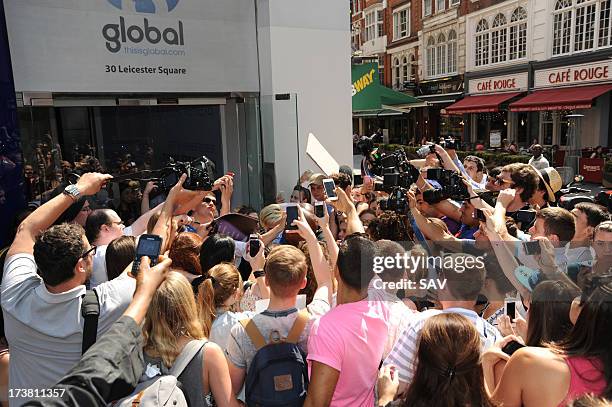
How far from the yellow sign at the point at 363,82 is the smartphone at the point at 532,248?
9.09 meters

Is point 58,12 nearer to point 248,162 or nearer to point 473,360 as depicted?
point 248,162

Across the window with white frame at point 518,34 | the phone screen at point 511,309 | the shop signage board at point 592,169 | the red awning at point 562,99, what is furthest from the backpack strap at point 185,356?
the window with white frame at point 518,34

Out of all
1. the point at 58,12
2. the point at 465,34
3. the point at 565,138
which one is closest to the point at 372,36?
the point at 465,34

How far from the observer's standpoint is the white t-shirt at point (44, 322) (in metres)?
2.06

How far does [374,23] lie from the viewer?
34750mm

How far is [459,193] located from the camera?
4.01 m

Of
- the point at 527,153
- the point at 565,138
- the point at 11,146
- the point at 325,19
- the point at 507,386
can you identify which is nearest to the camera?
the point at 507,386

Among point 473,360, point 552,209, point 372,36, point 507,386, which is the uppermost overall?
point 372,36

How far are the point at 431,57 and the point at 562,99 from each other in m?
12.0

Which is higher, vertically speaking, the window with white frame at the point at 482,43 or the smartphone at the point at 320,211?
the window with white frame at the point at 482,43

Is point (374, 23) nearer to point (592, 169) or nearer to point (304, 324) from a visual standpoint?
point (592, 169)

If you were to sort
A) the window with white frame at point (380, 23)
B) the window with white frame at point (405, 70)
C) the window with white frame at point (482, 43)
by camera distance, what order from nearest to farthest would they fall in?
the window with white frame at point (482, 43) → the window with white frame at point (405, 70) → the window with white frame at point (380, 23)

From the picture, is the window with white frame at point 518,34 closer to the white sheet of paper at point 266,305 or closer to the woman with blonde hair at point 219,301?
the white sheet of paper at point 266,305

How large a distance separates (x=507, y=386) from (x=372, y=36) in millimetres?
36514
